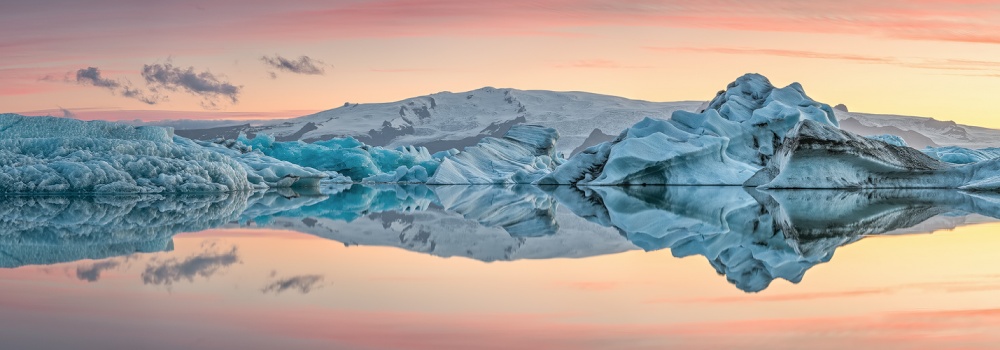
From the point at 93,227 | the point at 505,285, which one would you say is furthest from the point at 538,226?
the point at 505,285

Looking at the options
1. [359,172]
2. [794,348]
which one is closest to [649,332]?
[794,348]

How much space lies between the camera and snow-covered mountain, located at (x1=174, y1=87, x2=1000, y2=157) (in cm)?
6800

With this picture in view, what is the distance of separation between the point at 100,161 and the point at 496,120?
56890mm

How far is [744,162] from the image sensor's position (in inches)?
958

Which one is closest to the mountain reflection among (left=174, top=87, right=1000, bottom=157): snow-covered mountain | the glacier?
the glacier

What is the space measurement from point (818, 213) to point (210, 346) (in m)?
7.92

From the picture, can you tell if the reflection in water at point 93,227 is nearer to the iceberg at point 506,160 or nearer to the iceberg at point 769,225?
the iceberg at point 769,225

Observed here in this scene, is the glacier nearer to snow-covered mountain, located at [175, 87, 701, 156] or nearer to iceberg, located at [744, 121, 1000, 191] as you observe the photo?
iceberg, located at [744, 121, 1000, 191]

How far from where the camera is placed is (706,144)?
72.9 feet

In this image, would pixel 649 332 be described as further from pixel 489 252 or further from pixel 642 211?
pixel 642 211

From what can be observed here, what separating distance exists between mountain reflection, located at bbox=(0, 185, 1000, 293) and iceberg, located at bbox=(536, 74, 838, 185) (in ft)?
27.9

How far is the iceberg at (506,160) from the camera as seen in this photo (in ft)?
92.9

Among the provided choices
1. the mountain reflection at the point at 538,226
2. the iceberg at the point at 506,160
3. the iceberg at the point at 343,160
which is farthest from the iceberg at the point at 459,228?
the iceberg at the point at 343,160

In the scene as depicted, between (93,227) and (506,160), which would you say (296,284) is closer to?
(93,227)
